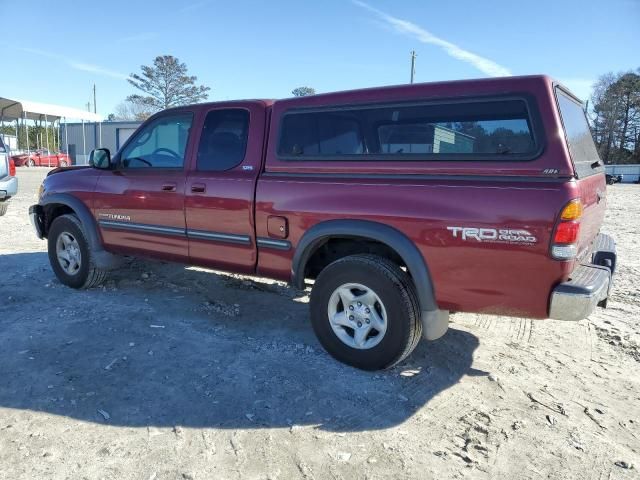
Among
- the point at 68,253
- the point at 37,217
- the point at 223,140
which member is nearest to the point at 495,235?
the point at 223,140

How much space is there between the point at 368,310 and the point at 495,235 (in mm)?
1051

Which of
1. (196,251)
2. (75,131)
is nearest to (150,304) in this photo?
(196,251)

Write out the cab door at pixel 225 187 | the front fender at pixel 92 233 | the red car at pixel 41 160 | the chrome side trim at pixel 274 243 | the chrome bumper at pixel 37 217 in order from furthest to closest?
the red car at pixel 41 160 < the chrome bumper at pixel 37 217 < the front fender at pixel 92 233 < the cab door at pixel 225 187 < the chrome side trim at pixel 274 243

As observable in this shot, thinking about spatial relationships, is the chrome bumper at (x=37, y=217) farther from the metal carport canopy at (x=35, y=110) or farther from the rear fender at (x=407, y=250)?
the metal carport canopy at (x=35, y=110)

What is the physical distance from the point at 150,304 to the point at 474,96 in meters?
3.58

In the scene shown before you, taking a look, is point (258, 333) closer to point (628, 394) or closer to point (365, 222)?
point (365, 222)

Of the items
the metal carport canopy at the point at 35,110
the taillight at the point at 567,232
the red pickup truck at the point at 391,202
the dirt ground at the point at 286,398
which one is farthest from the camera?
the metal carport canopy at the point at 35,110

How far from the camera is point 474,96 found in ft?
10.3

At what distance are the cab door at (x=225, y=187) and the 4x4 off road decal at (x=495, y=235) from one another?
172 centimetres

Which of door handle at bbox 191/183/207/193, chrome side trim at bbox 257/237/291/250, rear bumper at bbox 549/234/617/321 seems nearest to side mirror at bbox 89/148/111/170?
door handle at bbox 191/183/207/193

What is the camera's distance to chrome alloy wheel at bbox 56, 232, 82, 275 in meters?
5.38

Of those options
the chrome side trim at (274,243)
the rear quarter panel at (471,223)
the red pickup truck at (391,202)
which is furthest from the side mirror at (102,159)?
the rear quarter panel at (471,223)

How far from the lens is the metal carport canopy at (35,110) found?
30.6 m

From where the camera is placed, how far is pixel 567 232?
2.77 meters
